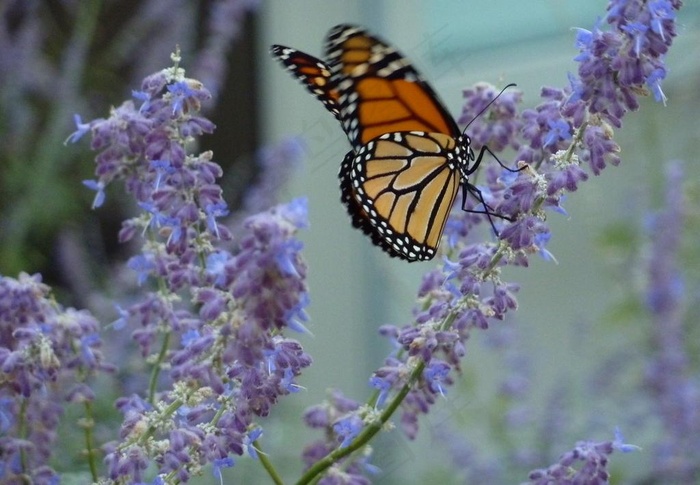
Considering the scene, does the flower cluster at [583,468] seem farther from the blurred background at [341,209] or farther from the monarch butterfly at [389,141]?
the blurred background at [341,209]

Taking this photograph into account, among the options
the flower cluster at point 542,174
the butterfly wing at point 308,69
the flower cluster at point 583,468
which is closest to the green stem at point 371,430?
the flower cluster at point 542,174

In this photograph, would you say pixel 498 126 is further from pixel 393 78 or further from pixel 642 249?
pixel 642 249

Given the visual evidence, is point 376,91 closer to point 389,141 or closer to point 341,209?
point 389,141

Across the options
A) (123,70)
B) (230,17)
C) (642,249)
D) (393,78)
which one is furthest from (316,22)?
(393,78)

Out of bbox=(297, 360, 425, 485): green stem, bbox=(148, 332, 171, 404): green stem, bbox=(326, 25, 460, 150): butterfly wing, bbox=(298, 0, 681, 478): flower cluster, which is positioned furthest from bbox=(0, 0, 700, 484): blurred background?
bbox=(297, 360, 425, 485): green stem

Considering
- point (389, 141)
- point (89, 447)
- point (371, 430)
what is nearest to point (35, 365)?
point (89, 447)

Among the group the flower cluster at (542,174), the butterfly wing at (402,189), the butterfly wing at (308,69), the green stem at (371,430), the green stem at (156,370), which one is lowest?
the green stem at (371,430)
